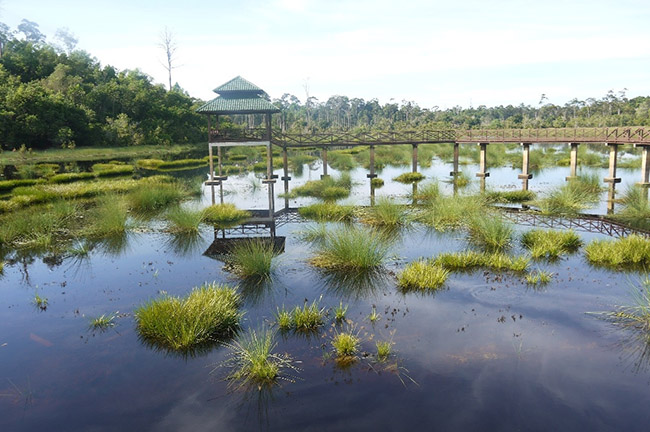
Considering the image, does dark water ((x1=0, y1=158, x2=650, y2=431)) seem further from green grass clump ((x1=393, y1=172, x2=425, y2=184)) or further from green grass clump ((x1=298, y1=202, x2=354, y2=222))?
green grass clump ((x1=393, y1=172, x2=425, y2=184))

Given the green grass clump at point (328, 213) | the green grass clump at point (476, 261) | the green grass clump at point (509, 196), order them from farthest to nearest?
the green grass clump at point (509, 196)
the green grass clump at point (328, 213)
the green grass clump at point (476, 261)

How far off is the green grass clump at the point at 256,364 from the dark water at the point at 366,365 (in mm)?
203

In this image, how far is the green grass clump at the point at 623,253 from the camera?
11781 mm

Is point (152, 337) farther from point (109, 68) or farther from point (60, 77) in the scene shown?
point (109, 68)

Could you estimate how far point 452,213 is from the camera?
16219 mm

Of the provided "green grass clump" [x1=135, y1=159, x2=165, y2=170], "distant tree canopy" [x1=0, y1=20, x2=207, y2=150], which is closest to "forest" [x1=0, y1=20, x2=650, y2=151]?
"distant tree canopy" [x1=0, y1=20, x2=207, y2=150]

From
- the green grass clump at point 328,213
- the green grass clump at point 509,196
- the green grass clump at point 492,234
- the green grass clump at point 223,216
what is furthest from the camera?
the green grass clump at point 509,196

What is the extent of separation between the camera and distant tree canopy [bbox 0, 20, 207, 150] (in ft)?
133

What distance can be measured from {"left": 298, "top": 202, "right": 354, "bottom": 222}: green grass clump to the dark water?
20.7 ft

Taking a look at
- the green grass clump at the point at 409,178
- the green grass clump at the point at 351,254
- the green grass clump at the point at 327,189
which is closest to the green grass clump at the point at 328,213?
the green grass clump at the point at 327,189

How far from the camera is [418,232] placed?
15.6m

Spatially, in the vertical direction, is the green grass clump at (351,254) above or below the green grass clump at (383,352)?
above

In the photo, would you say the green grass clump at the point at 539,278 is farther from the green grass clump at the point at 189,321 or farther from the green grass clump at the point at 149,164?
the green grass clump at the point at 149,164

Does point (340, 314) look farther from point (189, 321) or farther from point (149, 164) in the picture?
point (149, 164)
